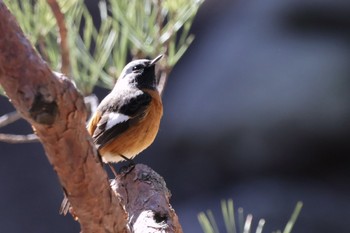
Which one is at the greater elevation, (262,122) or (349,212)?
(262,122)

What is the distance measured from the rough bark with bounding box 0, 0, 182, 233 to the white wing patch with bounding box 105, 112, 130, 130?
1.20 m

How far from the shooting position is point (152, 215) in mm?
1536

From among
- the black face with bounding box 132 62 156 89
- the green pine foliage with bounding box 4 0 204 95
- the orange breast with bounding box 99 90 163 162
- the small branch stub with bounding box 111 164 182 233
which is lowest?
the small branch stub with bounding box 111 164 182 233

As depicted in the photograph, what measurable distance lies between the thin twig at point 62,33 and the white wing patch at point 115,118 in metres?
0.53

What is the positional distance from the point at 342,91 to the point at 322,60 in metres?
0.20

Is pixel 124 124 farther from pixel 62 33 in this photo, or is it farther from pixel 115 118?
pixel 62 33

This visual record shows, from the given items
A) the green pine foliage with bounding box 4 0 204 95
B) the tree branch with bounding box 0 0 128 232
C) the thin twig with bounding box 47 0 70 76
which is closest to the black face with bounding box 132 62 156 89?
the green pine foliage with bounding box 4 0 204 95

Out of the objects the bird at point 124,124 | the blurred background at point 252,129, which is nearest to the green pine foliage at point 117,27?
the bird at point 124,124

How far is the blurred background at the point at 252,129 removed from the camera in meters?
4.04

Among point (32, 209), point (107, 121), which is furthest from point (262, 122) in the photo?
point (107, 121)

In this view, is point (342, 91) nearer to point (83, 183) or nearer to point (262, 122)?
point (262, 122)

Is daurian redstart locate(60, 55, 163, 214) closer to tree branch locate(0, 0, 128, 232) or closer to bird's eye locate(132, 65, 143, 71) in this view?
bird's eye locate(132, 65, 143, 71)

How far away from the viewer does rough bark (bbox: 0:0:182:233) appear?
3.25 ft

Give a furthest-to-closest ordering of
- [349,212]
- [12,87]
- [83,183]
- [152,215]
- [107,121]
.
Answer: [349,212], [107,121], [152,215], [83,183], [12,87]
